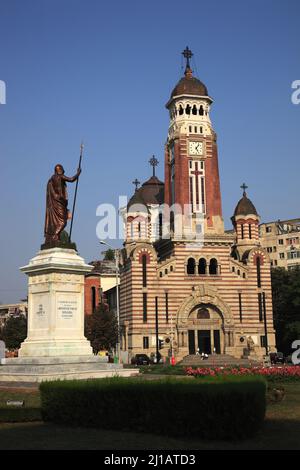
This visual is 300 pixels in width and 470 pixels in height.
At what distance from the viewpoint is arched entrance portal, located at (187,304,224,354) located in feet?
244

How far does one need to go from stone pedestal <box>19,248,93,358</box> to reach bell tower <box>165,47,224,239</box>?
5409 centimetres

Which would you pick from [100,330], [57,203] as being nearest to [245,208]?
[100,330]

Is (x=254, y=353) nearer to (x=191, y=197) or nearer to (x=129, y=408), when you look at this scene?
(x=191, y=197)

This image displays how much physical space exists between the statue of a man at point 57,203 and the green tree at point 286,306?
50.6m

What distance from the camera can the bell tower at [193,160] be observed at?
79.1 meters

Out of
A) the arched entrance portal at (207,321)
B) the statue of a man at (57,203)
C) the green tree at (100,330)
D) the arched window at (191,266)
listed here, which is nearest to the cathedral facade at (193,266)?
the arched window at (191,266)

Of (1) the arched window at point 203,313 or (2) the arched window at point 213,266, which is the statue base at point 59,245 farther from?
(2) the arched window at point 213,266

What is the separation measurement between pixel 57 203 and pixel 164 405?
14423 millimetres

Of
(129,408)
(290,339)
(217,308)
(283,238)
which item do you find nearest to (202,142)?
(217,308)

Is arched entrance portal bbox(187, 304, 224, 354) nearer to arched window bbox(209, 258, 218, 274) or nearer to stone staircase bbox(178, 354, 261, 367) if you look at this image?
stone staircase bbox(178, 354, 261, 367)

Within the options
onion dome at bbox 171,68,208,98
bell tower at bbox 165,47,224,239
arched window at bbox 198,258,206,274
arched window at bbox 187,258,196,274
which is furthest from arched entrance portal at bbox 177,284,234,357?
onion dome at bbox 171,68,208,98

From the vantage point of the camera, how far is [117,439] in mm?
12273
